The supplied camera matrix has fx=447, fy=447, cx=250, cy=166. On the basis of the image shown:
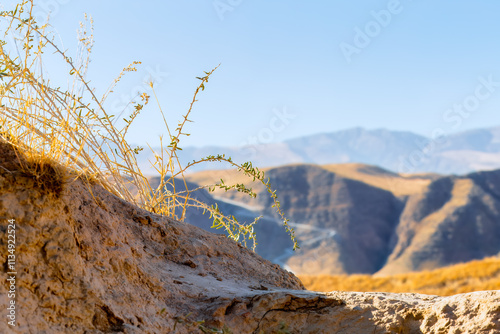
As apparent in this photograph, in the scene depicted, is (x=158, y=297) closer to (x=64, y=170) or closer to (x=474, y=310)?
(x=64, y=170)

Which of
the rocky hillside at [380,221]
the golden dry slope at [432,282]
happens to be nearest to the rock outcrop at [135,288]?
the golden dry slope at [432,282]

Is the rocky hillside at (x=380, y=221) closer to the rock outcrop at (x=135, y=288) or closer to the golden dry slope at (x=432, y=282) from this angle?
the golden dry slope at (x=432, y=282)

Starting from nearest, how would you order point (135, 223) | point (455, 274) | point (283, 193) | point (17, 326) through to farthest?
1. point (17, 326)
2. point (135, 223)
3. point (455, 274)
4. point (283, 193)

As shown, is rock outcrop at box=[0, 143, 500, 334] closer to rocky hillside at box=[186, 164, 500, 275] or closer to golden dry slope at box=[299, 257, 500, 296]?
golden dry slope at box=[299, 257, 500, 296]

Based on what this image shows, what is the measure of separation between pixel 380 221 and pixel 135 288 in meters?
51.6

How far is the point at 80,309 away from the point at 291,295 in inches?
33.9

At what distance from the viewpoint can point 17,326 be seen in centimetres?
135

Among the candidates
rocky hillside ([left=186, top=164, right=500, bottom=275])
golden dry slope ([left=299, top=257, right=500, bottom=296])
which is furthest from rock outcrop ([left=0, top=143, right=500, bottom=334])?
rocky hillside ([left=186, top=164, right=500, bottom=275])

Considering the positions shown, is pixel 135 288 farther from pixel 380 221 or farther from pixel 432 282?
pixel 380 221

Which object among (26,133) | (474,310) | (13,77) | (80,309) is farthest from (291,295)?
(13,77)

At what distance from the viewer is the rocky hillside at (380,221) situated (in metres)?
42.7

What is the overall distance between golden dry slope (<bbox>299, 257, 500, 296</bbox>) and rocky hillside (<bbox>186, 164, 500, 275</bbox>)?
26.2 meters

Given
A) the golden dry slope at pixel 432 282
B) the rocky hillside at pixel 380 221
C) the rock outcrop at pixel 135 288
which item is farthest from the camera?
the rocky hillside at pixel 380 221

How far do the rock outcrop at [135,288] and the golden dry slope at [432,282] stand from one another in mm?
8263
